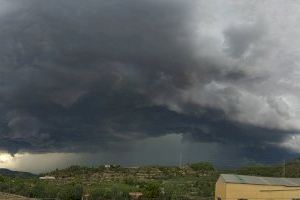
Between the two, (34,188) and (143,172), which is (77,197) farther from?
(143,172)

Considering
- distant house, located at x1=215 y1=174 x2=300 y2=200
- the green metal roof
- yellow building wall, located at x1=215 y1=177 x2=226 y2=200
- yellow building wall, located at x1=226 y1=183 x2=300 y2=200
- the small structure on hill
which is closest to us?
yellow building wall, located at x1=226 y1=183 x2=300 y2=200

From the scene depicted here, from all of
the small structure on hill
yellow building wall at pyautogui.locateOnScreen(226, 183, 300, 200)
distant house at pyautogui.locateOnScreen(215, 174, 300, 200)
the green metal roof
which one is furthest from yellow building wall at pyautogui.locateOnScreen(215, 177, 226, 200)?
the small structure on hill

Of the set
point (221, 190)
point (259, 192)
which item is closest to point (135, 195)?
point (221, 190)

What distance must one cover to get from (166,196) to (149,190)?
4053 millimetres

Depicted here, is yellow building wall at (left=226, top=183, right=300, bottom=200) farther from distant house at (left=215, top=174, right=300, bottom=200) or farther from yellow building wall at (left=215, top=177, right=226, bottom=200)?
yellow building wall at (left=215, top=177, right=226, bottom=200)

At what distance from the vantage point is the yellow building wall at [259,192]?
7306cm


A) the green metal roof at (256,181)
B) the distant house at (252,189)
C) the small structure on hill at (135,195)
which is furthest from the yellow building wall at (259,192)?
A: the small structure on hill at (135,195)

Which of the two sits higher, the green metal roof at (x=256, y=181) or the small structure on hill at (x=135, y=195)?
the green metal roof at (x=256, y=181)

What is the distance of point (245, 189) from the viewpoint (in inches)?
2906

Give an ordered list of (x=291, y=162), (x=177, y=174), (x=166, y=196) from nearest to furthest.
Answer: (x=166, y=196), (x=291, y=162), (x=177, y=174)

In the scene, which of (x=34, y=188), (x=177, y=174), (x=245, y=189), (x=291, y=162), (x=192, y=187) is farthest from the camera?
(x=177, y=174)

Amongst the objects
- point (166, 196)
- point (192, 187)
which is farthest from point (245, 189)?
point (192, 187)

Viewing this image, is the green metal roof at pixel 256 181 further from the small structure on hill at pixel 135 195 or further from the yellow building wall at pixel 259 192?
the small structure on hill at pixel 135 195

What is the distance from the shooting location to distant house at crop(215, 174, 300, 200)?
240ft
